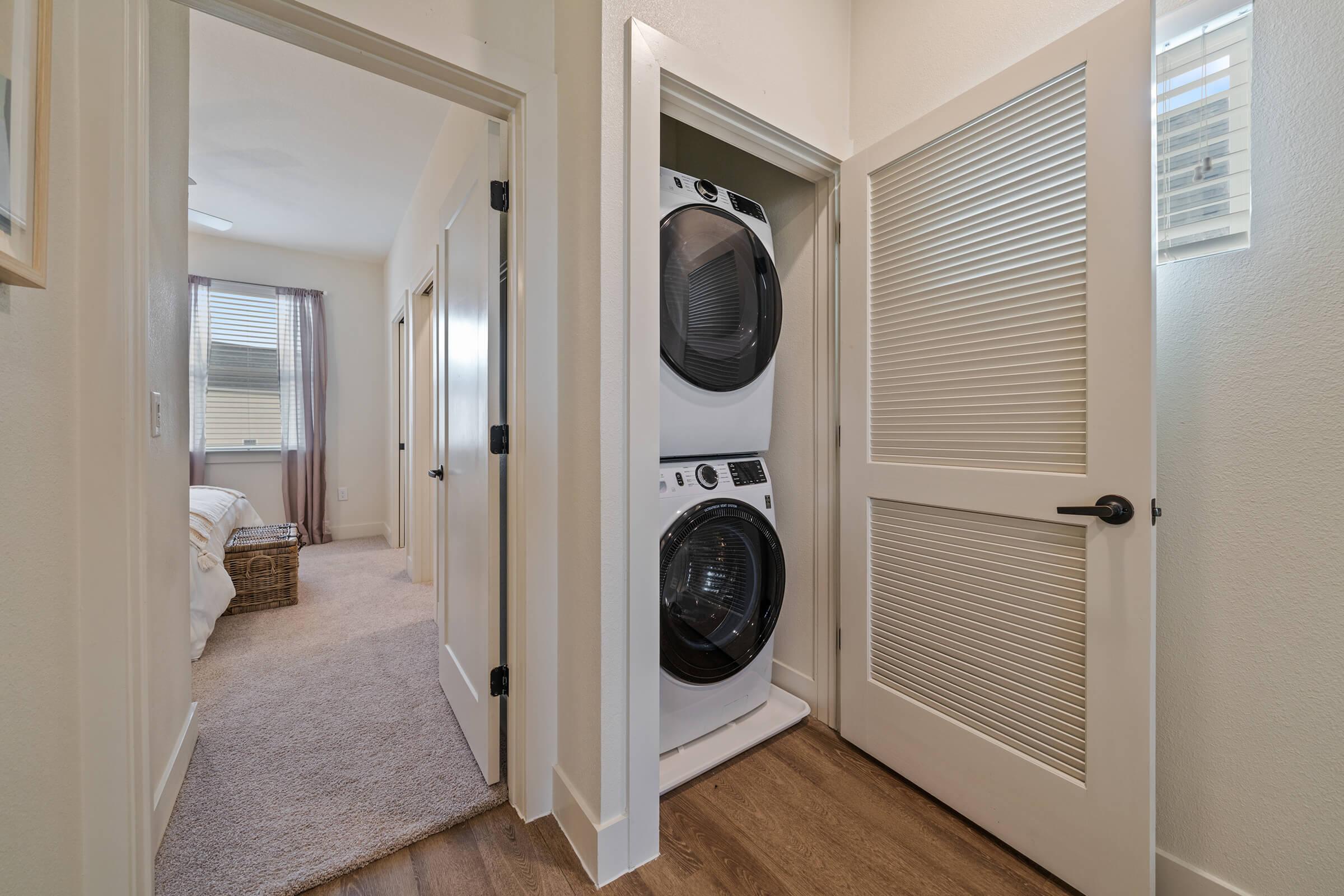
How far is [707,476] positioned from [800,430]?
50 cm

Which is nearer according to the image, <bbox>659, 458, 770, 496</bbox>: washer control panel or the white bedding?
<bbox>659, 458, 770, 496</bbox>: washer control panel

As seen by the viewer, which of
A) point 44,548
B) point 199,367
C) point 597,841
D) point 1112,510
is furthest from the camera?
point 199,367

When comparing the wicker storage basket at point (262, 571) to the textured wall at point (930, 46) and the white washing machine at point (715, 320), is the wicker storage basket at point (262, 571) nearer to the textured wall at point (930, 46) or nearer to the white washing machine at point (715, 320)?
the white washing machine at point (715, 320)

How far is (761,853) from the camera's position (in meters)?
1.25

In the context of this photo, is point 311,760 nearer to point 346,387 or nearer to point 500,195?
point 500,195

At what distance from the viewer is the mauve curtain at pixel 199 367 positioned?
4.09 metres

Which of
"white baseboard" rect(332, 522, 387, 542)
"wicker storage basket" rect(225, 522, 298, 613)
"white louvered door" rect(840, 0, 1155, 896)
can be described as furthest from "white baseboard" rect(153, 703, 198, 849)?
"white baseboard" rect(332, 522, 387, 542)

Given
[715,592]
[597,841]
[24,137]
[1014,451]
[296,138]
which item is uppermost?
[296,138]

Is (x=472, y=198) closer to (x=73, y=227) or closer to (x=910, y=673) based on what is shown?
(x=73, y=227)

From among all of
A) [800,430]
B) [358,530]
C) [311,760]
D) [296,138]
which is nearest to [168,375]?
[311,760]

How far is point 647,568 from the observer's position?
1235 millimetres

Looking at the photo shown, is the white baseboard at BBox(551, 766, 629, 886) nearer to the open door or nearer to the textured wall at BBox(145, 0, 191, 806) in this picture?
the open door

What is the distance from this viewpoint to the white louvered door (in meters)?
1.04

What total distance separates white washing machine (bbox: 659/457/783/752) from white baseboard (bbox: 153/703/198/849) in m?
1.26
